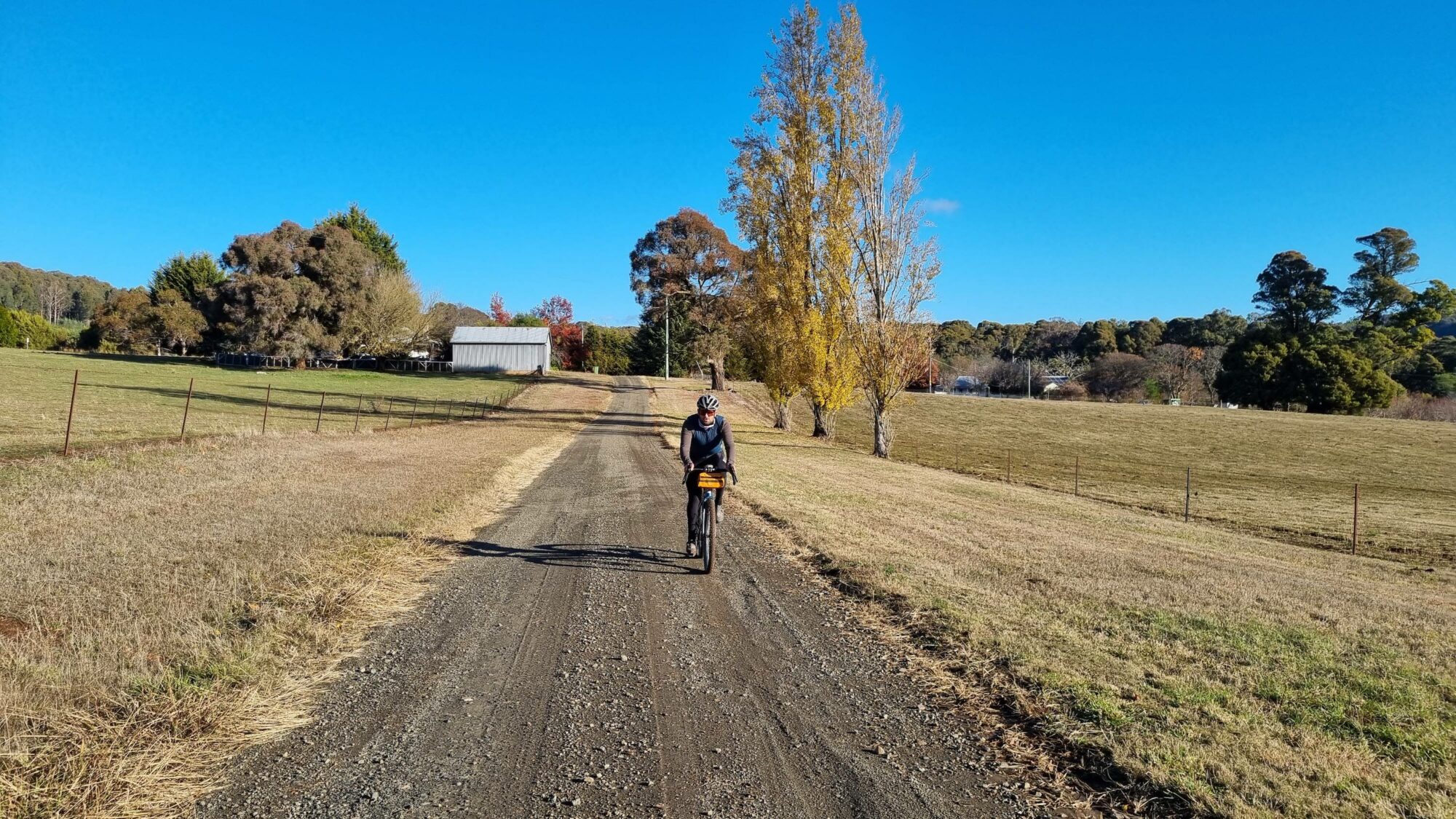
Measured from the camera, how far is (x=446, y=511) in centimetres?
1105

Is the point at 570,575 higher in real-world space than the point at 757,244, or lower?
lower

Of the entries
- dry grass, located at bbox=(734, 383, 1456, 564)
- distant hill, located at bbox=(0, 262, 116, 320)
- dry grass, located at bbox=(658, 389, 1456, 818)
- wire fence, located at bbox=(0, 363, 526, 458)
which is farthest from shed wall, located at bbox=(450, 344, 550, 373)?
distant hill, located at bbox=(0, 262, 116, 320)

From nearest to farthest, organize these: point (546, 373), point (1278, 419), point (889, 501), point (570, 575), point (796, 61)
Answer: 1. point (570, 575)
2. point (889, 501)
3. point (796, 61)
4. point (1278, 419)
5. point (546, 373)

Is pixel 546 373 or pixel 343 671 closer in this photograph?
pixel 343 671

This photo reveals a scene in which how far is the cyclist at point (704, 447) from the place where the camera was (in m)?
8.27

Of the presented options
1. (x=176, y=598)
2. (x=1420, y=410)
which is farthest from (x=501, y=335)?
(x=1420, y=410)

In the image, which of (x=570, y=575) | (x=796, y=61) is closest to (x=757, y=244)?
(x=796, y=61)

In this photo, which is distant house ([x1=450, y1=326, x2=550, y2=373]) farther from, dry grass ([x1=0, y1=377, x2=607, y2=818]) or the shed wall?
dry grass ([x1=0, y1=377, x2=607, y2=818])

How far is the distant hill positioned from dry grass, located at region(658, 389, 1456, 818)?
17581cm

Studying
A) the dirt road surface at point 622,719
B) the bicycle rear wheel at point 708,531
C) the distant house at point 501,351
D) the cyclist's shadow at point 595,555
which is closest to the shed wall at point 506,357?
the distant house at point 501,351

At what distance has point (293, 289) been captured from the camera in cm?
6203

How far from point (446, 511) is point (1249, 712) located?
9785 millimetres

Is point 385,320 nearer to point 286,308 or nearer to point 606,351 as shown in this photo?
point 286,308

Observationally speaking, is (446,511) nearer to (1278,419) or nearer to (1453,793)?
(1453,793)
